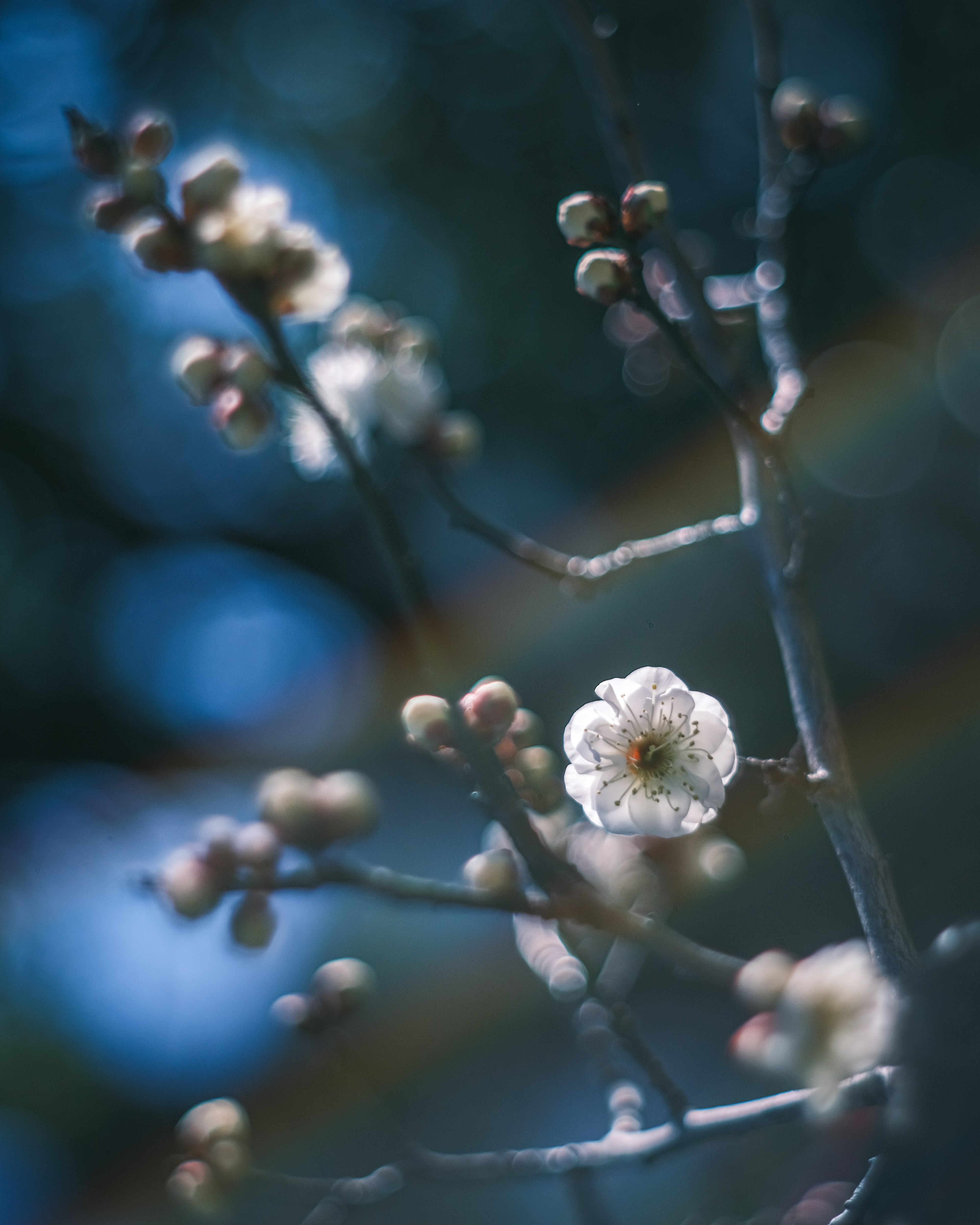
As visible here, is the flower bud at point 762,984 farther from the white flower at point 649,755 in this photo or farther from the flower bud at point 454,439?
the flower bud at point 454,439

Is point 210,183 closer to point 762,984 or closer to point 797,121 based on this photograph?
point 797,121

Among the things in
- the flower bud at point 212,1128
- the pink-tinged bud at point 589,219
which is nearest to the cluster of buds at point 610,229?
the pink-tinged bud at point 589,219

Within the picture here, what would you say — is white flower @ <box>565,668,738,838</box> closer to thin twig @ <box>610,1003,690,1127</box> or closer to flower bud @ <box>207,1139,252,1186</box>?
thin twig @ <box>610,1003,690,1127</box>

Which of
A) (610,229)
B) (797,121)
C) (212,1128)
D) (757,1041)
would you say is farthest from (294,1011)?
(797,121)

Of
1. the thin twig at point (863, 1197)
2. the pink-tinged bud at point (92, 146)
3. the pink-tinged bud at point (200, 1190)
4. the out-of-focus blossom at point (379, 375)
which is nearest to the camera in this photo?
the thin twig at point (863, 1197)

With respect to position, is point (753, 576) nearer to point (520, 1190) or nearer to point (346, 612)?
point (520, 1190)
